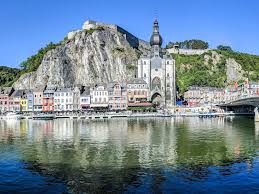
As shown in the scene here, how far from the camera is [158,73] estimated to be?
14150cm

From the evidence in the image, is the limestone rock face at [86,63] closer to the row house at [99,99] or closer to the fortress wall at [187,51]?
the row house at [99,99]

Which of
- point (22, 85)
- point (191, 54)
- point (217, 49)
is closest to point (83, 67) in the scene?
point (22, 85)

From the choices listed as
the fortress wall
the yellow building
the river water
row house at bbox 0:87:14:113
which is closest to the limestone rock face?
the yellow building

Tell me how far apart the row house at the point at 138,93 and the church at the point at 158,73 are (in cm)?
346

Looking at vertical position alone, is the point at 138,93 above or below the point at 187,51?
below

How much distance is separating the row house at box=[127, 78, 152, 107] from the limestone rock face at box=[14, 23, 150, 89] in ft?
54.1

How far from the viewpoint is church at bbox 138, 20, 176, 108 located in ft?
457

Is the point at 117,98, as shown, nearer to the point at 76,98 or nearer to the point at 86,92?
the point at 86,92

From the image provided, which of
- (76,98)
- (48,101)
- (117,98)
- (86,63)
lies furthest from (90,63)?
(117,98)

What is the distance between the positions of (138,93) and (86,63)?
2700 cm

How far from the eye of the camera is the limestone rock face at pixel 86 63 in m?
149

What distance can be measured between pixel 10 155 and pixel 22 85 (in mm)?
116419

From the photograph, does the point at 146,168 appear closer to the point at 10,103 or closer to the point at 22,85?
the point at 10,103

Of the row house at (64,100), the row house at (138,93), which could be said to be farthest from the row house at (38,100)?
the row house at (138,93)
